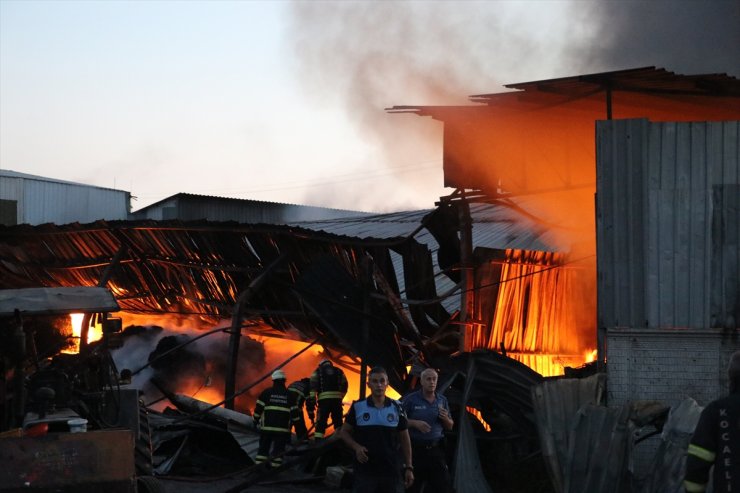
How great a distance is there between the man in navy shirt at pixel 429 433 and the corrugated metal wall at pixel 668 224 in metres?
3.49

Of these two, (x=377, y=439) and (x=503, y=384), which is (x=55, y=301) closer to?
(x=377, y=439)

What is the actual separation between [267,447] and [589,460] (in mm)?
4995

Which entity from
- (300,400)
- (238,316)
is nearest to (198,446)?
(300,400)

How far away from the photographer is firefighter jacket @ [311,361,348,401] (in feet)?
49.8

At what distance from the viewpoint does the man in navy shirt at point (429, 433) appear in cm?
970

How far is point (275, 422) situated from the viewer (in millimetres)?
14211

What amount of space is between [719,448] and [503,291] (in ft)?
37.4

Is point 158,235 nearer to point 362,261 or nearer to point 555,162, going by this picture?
point 362,261

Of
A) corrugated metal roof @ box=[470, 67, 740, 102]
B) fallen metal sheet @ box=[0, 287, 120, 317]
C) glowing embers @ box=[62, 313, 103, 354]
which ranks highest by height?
corrugated metal roof @ box=[470, 67, 740, 102]

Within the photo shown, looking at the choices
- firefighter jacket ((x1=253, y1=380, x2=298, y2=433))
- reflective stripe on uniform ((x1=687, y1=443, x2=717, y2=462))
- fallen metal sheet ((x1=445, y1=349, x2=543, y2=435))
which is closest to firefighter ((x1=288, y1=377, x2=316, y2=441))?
firefighter jacket ((x1=253, y1=380, x2=298, y2=433))

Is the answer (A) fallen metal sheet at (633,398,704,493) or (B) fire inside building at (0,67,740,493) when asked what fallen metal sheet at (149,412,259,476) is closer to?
(B) fire inside building at (0,67,740,493)

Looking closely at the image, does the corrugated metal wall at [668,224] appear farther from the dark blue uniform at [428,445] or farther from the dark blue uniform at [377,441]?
the dark blue uniform at [377,441]

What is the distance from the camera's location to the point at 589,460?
1113cm

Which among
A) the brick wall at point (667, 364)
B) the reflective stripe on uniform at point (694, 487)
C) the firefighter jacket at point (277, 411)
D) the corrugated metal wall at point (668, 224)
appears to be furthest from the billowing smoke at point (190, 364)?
the reflective stripe on uniform at point (694, 487)
